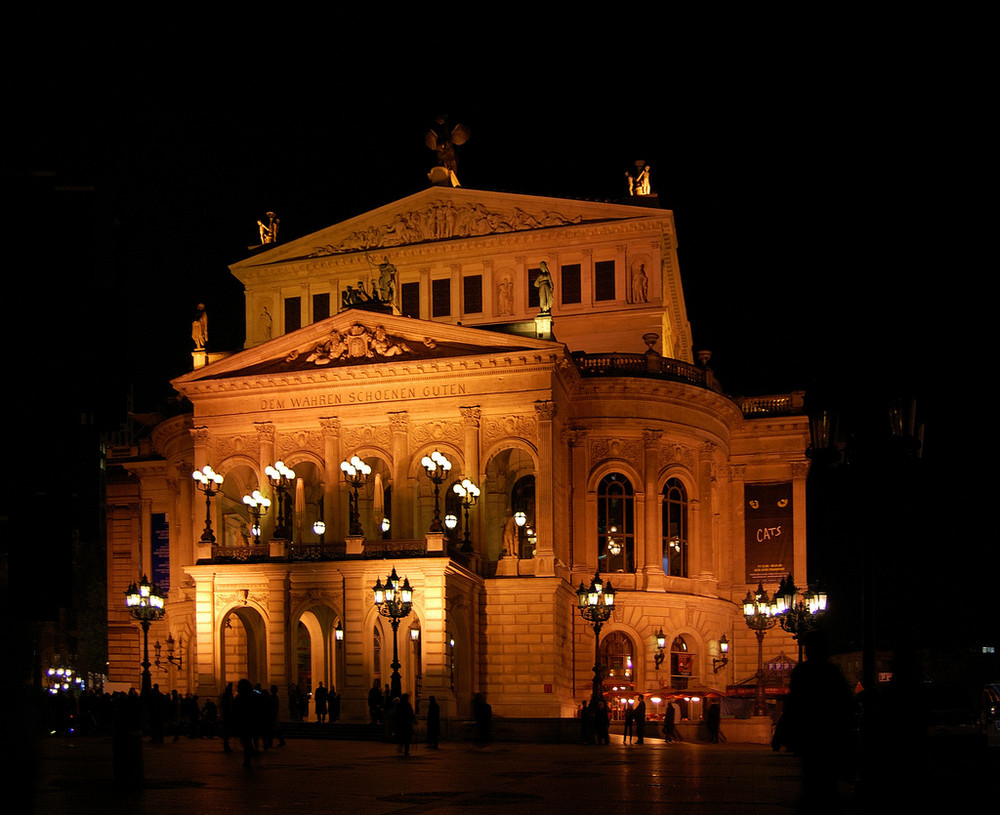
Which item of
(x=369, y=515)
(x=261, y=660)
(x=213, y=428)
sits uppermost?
(x=213, y=428)

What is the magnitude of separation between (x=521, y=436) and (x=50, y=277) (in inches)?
1655

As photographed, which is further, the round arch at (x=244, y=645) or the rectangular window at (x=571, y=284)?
the rectangular window at (x=571, y=284)

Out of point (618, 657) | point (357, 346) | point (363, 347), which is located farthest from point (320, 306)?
point (618, 657)

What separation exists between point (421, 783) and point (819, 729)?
9884 mm

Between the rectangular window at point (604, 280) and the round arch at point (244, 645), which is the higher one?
the rectangular window at point (604, 280)

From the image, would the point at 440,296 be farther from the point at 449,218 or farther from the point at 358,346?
the point at 358,346

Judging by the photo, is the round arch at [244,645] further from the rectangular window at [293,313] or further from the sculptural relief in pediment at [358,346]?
the rectangular window at [293,313]

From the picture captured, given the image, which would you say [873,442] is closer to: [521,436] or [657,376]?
[521,436]

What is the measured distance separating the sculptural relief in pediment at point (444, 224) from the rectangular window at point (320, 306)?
2001 millimetres

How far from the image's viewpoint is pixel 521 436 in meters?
47.0

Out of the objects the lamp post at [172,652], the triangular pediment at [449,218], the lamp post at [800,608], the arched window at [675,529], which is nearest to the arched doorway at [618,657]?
the arched window at [675,529]

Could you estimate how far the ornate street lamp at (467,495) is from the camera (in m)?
42.7

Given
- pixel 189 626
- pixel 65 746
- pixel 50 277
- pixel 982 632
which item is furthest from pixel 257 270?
pixel 50 277

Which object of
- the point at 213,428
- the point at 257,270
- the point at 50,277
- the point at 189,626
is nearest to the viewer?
the point at 50,277
